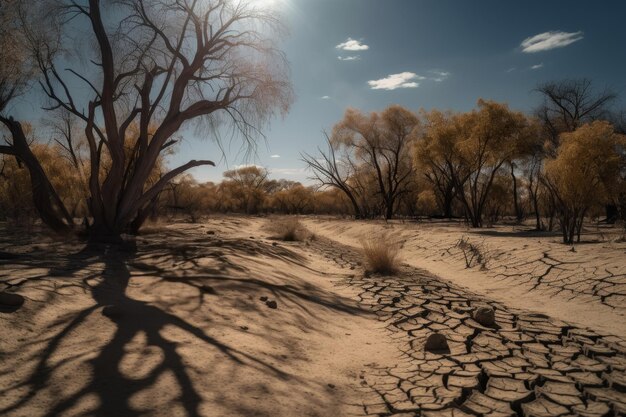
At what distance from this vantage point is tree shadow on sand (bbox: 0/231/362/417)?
7.16 ft

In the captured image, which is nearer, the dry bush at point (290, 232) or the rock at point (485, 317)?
the rock at point (485, 317)

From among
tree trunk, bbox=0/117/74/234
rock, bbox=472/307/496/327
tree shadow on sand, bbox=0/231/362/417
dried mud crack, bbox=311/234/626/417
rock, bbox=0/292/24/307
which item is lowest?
dried mud crack, bbox=311/234/626/417

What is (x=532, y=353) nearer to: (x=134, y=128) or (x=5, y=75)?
(x=5, y=75)

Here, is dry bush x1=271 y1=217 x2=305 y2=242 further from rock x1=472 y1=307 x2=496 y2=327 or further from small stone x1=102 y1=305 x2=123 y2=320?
small stone x1=102 y1=305 x2=123 y2=320

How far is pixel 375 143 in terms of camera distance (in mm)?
28469

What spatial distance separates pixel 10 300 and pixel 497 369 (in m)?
4.16

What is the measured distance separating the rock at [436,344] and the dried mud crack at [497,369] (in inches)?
3.4

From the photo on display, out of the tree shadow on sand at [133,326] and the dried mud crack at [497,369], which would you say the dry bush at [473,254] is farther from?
the tree shadow on sand at [133,326]

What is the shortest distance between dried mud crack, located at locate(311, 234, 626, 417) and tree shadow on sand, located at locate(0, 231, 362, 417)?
2.59 ft

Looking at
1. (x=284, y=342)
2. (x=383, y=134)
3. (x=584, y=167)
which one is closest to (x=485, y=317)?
(x=284, y=342)

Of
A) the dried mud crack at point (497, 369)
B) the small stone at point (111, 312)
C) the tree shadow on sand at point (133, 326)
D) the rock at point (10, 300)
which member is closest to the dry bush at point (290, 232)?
the tree shadow on sand at point (133, 326)

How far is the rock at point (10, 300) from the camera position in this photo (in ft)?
10.2

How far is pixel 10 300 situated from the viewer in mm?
3115

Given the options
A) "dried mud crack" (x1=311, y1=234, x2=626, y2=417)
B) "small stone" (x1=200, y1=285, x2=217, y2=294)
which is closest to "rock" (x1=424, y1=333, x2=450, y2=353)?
"dried mud crack" (x1=311, y1=234, x2=626, y2=417)
